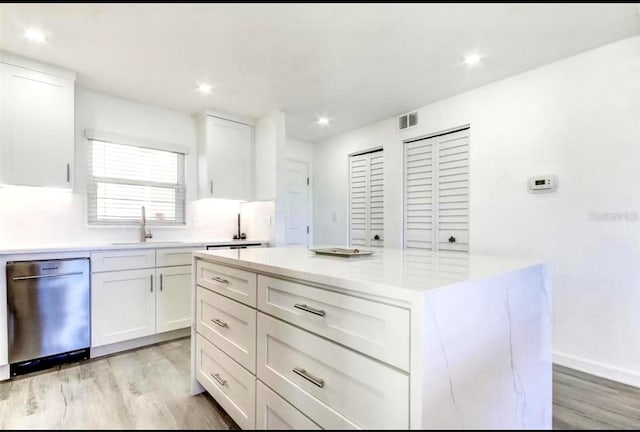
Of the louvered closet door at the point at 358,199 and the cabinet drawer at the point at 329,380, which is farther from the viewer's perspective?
the louvered closet door at the point at 358,199

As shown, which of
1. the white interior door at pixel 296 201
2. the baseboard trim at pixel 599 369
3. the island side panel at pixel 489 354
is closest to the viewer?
the island side panel at pixel 489 354

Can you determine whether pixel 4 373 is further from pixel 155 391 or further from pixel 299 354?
pixel 299 354

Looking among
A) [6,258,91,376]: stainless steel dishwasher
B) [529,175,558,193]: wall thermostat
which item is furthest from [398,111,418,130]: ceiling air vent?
[6,258,91,376]: stainless steel dishwasher

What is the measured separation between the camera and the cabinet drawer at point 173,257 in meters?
2.96

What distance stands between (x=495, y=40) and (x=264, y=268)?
2138mm

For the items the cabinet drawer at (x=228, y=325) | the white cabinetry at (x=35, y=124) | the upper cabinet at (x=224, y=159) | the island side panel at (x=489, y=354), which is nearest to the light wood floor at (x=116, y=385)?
the cabinet drawer at (x=228, y=325)

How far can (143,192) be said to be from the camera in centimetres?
344

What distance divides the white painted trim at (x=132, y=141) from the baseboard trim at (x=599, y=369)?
4.08m

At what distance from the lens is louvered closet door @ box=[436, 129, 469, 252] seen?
3221mm

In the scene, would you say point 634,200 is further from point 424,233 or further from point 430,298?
point 430,298

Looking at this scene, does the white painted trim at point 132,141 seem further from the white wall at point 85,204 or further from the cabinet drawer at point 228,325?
the cabinet drawer at point 228,325

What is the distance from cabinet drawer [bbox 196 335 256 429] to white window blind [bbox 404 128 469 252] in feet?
8.26

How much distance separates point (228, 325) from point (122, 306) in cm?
163

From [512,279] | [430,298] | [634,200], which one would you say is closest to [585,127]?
[634,200]
